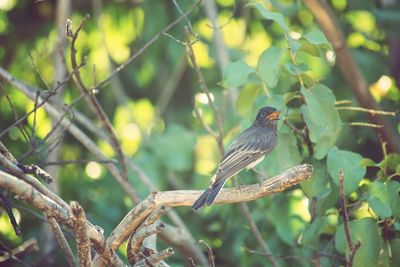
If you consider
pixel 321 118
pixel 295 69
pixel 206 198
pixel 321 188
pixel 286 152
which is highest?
pixel 295 69

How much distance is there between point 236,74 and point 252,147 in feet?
1.97

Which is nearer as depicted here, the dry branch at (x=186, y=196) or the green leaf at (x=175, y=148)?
the dry branch at (x=186, y=196)

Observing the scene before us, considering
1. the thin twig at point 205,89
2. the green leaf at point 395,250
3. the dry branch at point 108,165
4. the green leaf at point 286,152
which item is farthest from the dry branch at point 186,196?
the dry branch at point 108,165

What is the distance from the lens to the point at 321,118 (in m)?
5.35

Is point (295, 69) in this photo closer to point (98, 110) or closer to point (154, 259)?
point (98, 110)

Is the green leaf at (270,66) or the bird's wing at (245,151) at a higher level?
the green leaf at (270,66)

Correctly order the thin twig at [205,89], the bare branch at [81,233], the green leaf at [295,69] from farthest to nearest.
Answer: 1. the green leaf at [295,69]
2. the thin twig at [205,89]
3. the bare branch at [81,233]

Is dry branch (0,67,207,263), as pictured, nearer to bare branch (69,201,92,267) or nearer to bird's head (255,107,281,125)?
bird's head (255,107,281,125)

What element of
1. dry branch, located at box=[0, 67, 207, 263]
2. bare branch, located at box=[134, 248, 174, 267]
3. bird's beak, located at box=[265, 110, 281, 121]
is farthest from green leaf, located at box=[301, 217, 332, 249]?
bare branch, located at box=[134, 248, 174, 267]

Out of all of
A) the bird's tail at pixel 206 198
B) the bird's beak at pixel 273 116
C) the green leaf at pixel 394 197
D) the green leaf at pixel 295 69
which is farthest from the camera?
the bird's beak at pixel 273 116

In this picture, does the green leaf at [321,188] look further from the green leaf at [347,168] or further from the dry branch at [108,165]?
the dry branch at [108,165]

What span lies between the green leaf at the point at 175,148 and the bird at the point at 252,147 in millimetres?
1842

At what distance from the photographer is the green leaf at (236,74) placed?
17.8 ft

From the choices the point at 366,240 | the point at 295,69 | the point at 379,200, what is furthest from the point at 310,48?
the point at 366,240
